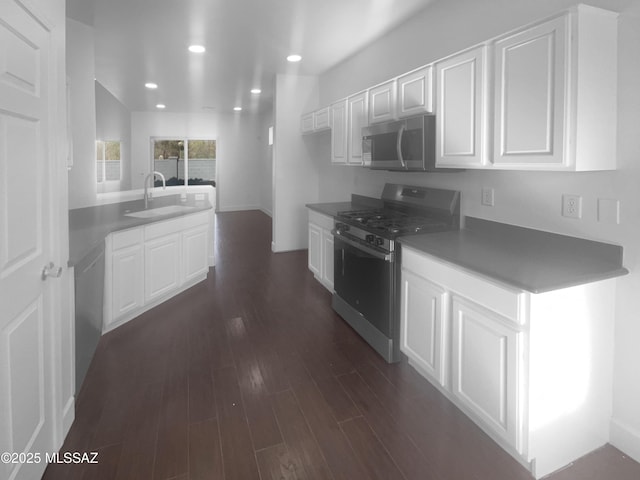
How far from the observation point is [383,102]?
3.26 metres

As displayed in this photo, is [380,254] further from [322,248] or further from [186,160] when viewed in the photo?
[186,160]

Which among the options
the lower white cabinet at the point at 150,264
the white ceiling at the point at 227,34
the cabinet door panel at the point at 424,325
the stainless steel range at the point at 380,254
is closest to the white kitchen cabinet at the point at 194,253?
the lower white cabinet at the point at 150,264

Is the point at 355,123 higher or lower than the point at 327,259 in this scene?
higher

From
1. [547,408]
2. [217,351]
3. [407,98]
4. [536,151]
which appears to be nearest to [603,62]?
[536,151]

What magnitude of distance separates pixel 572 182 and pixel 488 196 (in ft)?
2.03

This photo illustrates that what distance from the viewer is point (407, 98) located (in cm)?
290

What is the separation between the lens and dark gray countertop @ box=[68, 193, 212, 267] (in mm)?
2393

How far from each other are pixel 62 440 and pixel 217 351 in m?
1.14

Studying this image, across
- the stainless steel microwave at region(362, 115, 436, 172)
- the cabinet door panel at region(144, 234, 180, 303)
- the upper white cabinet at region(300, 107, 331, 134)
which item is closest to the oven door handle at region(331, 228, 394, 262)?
the stainless steel microwave at region(362, 115, 436, 172)

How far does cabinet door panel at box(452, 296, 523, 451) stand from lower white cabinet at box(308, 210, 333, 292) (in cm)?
201

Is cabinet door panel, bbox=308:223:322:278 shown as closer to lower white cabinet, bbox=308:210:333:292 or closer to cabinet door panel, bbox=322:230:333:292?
lower white cabinet, bbox=308:210:333:292

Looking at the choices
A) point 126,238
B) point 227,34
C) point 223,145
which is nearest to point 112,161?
point 223,145

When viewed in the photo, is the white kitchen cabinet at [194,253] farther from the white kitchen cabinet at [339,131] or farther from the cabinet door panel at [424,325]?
the cabinet door panel at [424,325]

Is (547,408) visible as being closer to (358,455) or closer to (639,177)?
(358,455)
